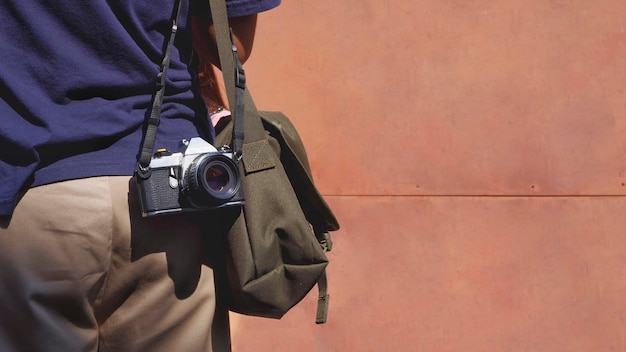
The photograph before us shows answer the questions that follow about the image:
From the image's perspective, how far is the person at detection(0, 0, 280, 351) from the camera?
1.81 m

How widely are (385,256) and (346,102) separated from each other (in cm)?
66

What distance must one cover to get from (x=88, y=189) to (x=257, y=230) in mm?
409

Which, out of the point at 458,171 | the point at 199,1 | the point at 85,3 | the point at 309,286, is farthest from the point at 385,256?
the point at 85,3

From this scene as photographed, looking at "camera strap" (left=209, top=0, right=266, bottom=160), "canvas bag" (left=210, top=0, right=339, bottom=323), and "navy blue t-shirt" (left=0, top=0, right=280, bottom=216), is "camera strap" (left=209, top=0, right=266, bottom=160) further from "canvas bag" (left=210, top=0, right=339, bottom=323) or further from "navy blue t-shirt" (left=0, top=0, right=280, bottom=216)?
"navy blue t-shirt" (left=0, top=0, right=280, bottom=216)

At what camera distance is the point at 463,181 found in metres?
3.92

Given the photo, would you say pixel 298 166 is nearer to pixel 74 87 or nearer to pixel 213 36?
pixel 213 36

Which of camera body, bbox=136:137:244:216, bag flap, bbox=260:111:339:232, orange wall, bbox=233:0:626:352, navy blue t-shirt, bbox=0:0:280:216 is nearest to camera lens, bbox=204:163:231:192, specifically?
camera body, bbox=136:137:244:216

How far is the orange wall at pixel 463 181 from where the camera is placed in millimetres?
3873

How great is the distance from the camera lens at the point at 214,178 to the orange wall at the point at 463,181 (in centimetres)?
192

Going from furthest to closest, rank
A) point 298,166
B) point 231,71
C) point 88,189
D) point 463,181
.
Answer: point 463,181 < point 298,166 < point 231,71 < point 88,189

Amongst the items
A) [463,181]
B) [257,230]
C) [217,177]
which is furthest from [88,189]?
[463,181]

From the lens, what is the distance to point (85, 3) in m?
1.87

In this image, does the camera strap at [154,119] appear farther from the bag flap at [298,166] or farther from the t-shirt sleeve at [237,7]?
the bag flap at [298,166]

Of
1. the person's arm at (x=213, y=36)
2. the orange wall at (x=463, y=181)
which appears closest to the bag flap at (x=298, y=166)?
the person's arm at (x=213, y=36)
